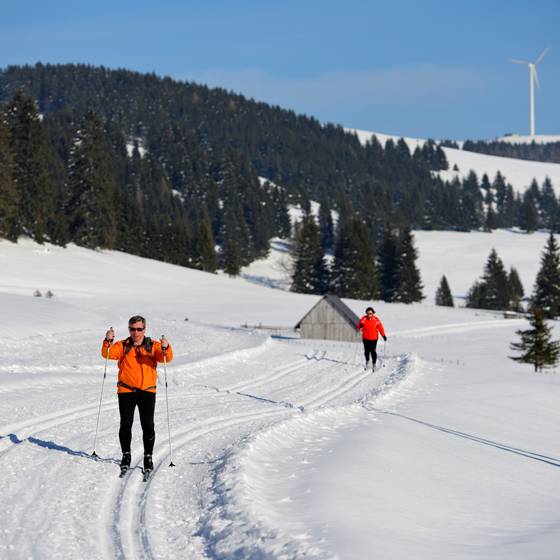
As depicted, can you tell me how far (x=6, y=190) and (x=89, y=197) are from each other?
14.2 meters

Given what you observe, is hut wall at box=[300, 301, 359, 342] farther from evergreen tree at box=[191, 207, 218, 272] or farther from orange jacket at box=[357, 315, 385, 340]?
evergreen tree at box=[191, 207, 218, 272]

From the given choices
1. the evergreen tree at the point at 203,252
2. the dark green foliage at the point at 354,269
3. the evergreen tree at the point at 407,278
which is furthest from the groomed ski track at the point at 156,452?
the evergreen tree at the point at 203,252

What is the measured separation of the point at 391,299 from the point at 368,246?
282 inches

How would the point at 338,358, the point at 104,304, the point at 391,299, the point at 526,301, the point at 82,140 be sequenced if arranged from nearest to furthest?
1. the point at 338,358
2. the point at 104,304
3. the point at 82,140
4. the point at 391,299
5. the point at 526,301

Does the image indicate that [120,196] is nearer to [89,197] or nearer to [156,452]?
[89,197]

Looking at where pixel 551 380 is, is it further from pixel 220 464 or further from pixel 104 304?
pixel 104 304

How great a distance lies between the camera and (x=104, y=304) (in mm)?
55594

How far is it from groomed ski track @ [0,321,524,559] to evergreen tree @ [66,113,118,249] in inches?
2188

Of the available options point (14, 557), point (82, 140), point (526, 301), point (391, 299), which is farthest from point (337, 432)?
point (526, 301)

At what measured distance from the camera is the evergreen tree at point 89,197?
79375 mm

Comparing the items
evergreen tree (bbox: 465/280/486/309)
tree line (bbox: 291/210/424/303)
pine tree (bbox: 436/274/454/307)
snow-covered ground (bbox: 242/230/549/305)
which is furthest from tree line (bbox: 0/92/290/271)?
evergreen tree (bbox: 465/280/486/309)

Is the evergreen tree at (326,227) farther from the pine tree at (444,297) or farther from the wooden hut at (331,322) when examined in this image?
the wooden hut at (331,322)

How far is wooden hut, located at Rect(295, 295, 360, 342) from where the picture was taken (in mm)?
42250

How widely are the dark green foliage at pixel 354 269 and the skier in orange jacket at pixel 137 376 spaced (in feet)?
265
